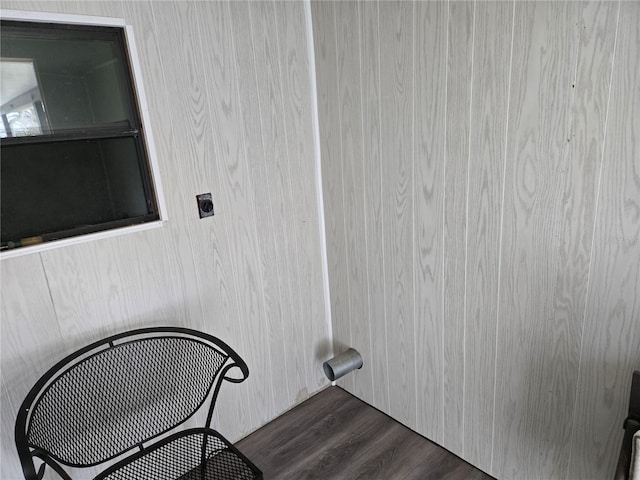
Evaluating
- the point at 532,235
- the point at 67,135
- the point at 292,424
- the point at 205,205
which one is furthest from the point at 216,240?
the point at 532,235

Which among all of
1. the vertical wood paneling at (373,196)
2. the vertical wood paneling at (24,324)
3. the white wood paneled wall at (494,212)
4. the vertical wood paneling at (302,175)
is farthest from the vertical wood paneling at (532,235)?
the vertical wood paneling at (24,324)

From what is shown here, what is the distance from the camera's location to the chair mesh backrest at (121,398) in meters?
1.36

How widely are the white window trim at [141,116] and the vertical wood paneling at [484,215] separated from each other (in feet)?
3.82

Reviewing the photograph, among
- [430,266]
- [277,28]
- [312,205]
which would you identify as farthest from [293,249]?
[277,28]

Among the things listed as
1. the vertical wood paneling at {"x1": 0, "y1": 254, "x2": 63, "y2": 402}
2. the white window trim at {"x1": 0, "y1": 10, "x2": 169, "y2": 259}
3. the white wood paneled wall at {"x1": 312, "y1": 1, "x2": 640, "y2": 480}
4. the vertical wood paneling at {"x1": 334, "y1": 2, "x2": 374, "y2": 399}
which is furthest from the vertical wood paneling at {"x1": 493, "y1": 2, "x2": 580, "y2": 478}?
the vertical wood paneling at {"x1": 0, "y1": 254, "x2": 63, "y2": 402}

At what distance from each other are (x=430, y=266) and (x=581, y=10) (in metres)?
0.99

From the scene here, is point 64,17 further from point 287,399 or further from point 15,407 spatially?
point 287,399

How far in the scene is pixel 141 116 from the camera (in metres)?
1.56

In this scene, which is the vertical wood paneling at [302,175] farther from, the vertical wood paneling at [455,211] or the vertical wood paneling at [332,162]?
the vertical wood paneling at [455,211]

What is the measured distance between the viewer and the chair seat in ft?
4.80

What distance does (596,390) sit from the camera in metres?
1.37

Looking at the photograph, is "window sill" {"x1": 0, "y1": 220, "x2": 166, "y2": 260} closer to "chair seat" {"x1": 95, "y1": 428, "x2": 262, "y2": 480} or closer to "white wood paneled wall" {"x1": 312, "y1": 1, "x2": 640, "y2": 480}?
"chair seat" {"x1": 95, "y1": 428, "x2": 262, "y2": 480}

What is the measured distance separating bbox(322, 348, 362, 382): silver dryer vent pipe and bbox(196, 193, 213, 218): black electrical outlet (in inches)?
38.0

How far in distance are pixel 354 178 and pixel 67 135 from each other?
116 cm
